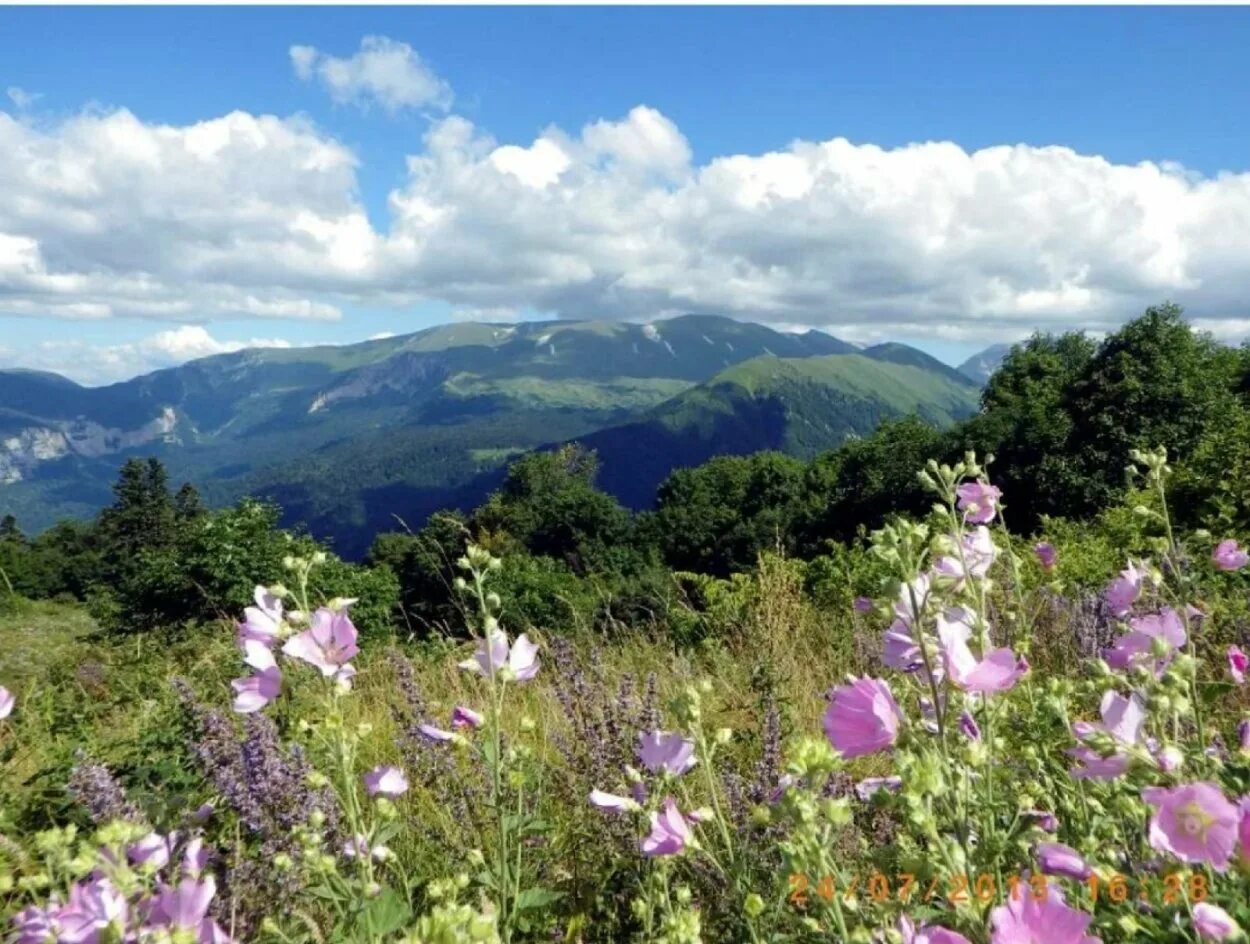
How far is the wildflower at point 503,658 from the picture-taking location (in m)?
1.93

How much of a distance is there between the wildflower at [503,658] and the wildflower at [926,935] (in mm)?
891

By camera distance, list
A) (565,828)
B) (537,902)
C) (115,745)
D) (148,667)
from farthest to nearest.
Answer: (148,667) → (115,745) → (565,828) → (537,902)

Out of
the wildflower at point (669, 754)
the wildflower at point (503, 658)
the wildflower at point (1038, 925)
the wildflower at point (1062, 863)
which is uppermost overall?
the wildflower at point (1038, 925)

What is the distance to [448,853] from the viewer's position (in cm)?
265

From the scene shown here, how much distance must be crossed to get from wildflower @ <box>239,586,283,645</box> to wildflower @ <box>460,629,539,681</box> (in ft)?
1.24

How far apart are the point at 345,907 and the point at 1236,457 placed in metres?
11.4

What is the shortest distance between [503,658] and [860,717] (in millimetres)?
871

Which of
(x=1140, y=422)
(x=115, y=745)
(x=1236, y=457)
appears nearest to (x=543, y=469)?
(x=1140, y=422)

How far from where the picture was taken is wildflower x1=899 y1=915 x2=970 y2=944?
1.07 m

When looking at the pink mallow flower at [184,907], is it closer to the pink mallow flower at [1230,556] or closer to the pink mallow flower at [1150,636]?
the pink mallow flower at [1150,636]

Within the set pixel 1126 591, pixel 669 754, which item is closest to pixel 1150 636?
pixel 1126 591

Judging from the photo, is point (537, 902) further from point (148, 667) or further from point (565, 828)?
point (148, 667)
